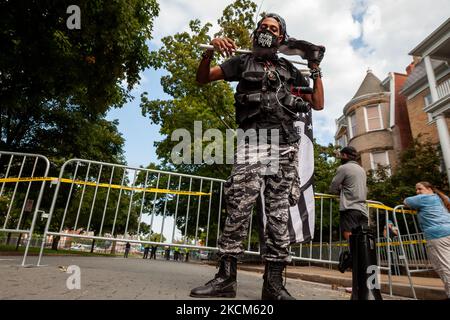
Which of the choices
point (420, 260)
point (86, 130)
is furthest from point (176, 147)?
point (420, 260)

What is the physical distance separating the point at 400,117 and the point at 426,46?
787 cm

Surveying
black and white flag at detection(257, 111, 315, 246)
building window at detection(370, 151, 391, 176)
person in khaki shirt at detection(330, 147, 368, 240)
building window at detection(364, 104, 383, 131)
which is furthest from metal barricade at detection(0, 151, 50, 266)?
building window at detection(364, 104, 383, 131)

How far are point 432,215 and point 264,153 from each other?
3358 mm

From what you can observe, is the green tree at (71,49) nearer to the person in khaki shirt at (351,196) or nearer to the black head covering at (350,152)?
the black head covering at (350,152)

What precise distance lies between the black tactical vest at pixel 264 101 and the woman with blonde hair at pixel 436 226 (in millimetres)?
3031

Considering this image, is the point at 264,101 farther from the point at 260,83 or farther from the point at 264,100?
the point at 260,83

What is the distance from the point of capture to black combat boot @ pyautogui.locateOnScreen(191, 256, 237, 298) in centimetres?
229

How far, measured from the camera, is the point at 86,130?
48.3 ft

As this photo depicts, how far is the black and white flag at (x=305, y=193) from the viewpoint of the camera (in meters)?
4.50

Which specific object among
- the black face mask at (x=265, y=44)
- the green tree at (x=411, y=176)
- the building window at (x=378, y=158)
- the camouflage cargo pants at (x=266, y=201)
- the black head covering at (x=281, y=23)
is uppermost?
the building window at (x=378, y=158)

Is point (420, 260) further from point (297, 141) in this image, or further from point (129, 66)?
point (129, 66)

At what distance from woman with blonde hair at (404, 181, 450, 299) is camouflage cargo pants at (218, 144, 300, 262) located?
2.98 meters

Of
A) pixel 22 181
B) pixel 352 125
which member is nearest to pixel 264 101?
pixel 22 181

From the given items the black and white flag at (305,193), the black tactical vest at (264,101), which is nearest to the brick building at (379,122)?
the black and white flag at (305,193)
